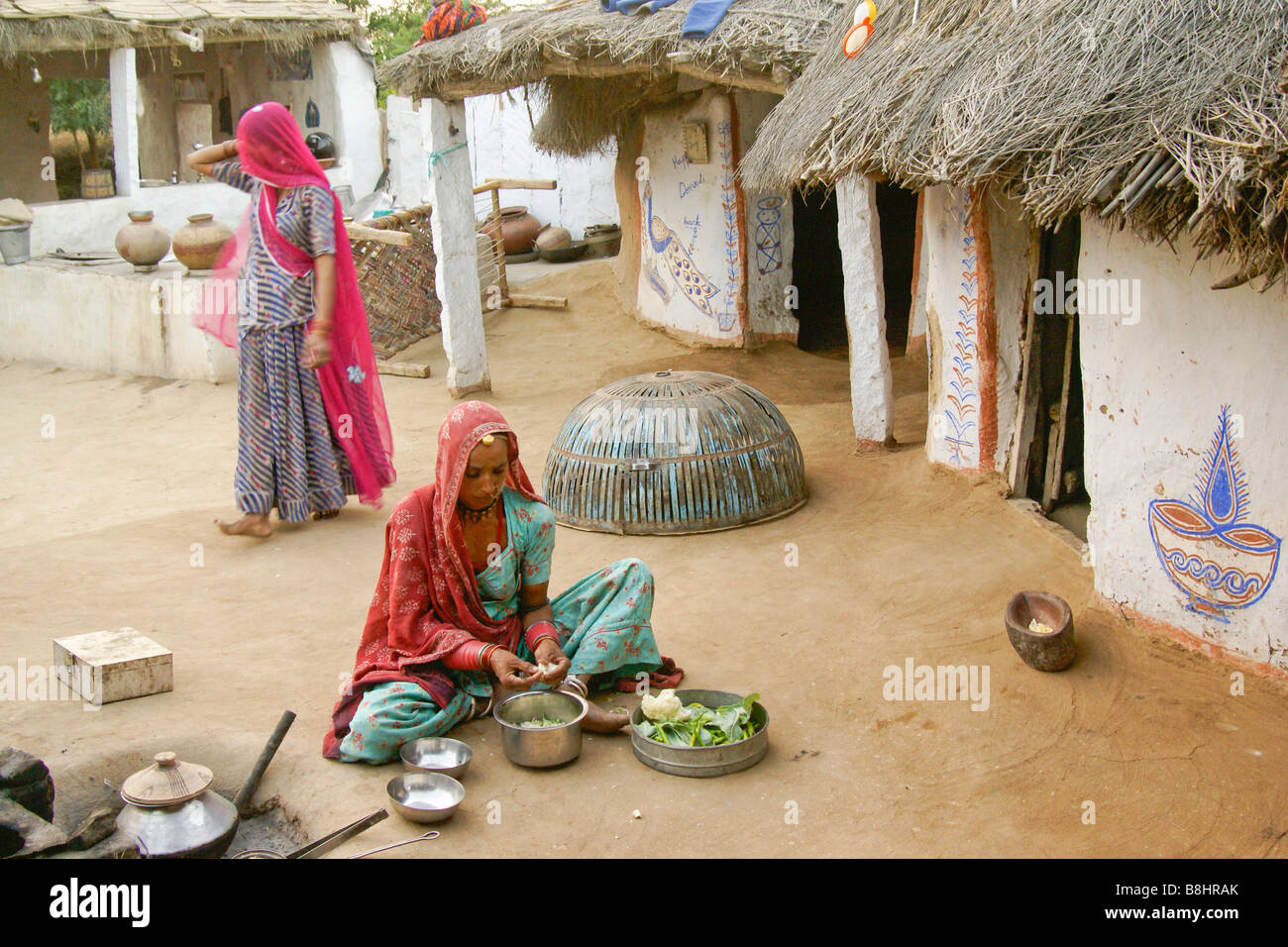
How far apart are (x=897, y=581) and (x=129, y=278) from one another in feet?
26.7

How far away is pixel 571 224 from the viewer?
54.4 ft

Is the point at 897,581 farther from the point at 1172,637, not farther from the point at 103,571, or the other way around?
the point at 103,571

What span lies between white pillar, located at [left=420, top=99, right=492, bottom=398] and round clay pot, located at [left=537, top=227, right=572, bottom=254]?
5.63m

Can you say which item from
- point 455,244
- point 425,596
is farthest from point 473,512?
point 455,244

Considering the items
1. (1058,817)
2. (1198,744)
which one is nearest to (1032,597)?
(1198,744)

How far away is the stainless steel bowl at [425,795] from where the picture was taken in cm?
340

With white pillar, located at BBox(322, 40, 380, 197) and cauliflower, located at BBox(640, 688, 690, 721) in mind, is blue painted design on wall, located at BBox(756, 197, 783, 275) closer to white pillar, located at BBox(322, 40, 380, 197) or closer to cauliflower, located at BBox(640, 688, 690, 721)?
cauliflower, located at BBox(640, 688, 690, 721)

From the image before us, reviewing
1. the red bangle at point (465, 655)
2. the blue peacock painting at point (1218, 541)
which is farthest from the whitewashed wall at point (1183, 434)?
the red bangle at point (465, 655)

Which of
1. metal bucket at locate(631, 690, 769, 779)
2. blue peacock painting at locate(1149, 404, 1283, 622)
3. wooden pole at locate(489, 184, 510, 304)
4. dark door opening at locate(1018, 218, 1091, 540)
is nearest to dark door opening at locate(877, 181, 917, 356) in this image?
wooden pole at locate(489, 184, 510, 304)

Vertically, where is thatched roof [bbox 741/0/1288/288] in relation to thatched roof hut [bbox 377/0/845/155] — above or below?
below

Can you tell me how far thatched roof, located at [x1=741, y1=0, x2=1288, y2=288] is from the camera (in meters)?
3.62

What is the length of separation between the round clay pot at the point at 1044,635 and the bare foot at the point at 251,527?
143 inches
